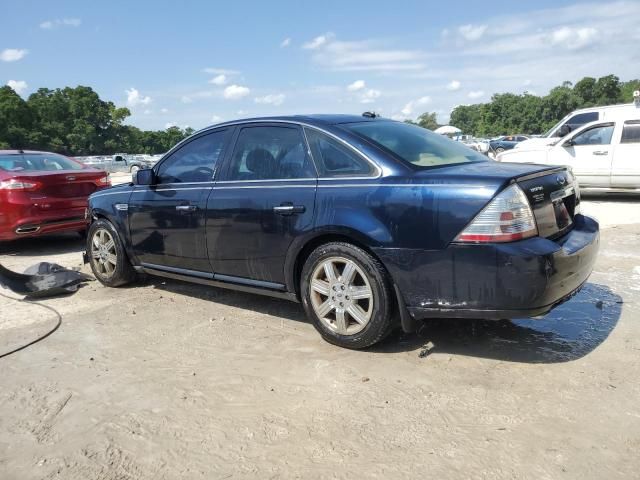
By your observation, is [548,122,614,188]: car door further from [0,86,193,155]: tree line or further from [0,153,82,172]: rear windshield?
[0,86,193,155]: tree line

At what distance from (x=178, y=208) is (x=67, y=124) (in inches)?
4126

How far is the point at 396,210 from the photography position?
137 inches

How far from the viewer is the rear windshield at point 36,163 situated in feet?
26.4

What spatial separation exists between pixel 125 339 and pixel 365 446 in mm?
2408

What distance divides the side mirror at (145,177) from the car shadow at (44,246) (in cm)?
325

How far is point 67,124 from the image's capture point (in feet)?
322

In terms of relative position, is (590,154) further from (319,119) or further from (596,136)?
(319,119)

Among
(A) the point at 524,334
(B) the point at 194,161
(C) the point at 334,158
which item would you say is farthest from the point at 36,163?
(A) the point at 524,334

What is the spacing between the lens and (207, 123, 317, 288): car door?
13.2 ft

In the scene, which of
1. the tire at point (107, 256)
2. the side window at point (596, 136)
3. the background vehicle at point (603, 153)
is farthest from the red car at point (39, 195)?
the side window at point (596, 136)

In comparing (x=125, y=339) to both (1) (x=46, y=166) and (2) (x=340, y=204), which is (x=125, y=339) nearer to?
(2) (x=340, y=204)

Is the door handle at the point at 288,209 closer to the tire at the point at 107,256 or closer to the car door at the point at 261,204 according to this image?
the car door at the point at 261,204

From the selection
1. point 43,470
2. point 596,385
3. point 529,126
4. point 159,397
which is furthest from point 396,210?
point 529,126

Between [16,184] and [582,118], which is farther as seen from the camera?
[582,118]
